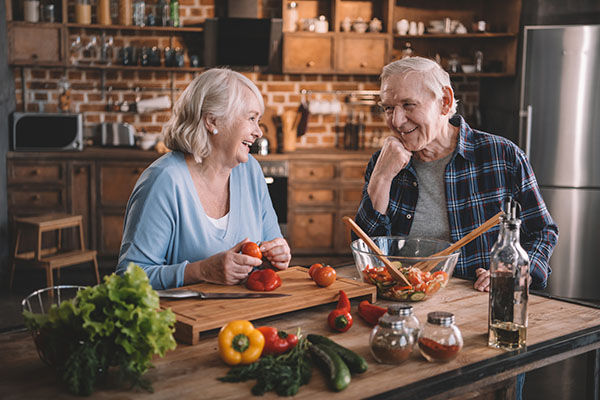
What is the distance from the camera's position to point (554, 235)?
227 centimetres

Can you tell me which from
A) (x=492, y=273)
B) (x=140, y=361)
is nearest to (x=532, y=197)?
(x=492, y=273)

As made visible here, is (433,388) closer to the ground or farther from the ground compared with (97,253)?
farther from the ground

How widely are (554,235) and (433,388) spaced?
3.87 ft

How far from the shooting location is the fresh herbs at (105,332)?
1.25m

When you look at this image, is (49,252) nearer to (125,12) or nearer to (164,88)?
(164,88)

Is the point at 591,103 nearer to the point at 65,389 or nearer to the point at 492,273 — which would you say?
the point at 492,273

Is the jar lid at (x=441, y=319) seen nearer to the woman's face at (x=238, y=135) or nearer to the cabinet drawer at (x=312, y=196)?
the woman's face at (x=238, y=135)

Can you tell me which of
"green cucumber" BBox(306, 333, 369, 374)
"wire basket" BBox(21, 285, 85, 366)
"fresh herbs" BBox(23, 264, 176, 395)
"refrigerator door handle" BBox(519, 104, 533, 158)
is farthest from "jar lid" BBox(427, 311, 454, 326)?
"refrigerator door handle" BBox(519, 104, 533, 158)

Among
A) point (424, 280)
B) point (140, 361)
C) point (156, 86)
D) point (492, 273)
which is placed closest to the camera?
point (140, 361)

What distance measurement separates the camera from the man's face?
7.50 feet

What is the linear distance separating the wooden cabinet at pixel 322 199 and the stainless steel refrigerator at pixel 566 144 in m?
1.42

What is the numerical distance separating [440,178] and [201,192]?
885 millimetres

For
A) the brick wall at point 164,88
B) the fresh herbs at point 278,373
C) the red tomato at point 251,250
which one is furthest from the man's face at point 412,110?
Answer: the brick wall at point 164,88

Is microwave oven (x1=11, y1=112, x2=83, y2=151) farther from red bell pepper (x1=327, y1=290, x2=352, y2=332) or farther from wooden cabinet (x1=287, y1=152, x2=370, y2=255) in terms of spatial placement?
red bell pepper (x1=327, y1=290, x2=352, y2=332)
